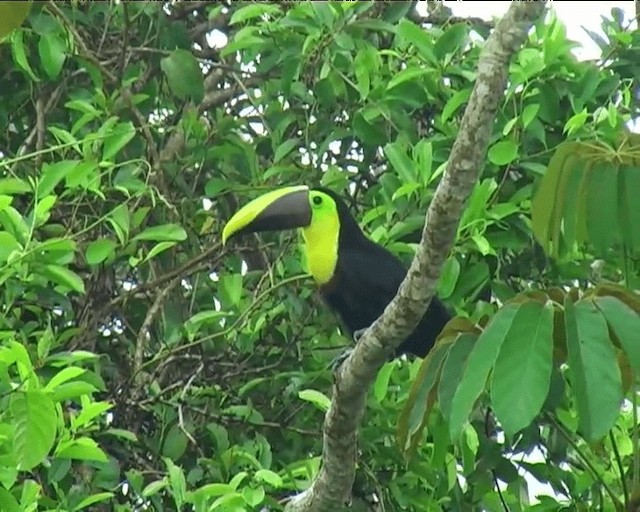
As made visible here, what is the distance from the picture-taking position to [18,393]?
7.32 feet

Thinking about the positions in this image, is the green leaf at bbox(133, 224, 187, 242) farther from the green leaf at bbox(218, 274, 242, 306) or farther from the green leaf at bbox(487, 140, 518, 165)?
the green leaf at bbox(487, 140, 518, 165)

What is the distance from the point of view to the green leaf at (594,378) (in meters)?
1.55

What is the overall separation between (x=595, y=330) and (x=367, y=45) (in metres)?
1.58

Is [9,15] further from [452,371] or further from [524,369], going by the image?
[452,371]

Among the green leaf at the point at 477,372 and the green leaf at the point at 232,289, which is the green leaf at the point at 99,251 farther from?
the green leaf at the point at 477,372

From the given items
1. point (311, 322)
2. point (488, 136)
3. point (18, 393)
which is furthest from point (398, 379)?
point (488, 136)

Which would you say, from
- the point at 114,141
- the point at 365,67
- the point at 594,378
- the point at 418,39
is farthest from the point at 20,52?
the point at 594,378

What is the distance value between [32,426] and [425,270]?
73 cm

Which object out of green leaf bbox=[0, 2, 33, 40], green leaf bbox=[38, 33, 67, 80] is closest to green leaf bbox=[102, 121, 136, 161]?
green leaf bbox=[38, 33, 67, 80]

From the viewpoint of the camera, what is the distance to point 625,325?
1636 millimetres

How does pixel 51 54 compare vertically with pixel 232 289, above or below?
above

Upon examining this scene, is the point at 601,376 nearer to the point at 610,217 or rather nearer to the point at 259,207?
the point at 610,217

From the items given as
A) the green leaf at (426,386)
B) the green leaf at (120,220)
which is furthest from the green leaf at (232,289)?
the green leaf at (426,386)

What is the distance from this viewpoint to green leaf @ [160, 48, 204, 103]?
10.1 ft
